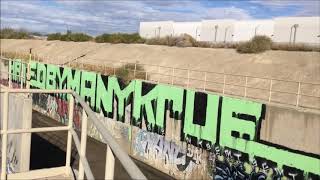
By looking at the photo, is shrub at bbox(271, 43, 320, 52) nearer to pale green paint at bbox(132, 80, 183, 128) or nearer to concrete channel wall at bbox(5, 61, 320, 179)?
concrete channel wall at bbox(5, 61, 320, 179)

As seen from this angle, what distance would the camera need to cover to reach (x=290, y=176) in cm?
1459

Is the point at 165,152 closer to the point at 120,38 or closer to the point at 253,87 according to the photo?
the point at 253,87

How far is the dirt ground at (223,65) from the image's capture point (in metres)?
24.1

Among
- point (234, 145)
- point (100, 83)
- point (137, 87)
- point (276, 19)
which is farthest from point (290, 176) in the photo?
point (276, 19)

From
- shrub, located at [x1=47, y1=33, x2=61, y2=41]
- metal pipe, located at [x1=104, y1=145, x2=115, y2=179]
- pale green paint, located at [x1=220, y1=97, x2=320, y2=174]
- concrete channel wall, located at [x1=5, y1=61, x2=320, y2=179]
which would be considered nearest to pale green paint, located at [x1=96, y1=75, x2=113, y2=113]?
concrete channel wall, located at [x1=5, y1=61, x2=320, y2=179]

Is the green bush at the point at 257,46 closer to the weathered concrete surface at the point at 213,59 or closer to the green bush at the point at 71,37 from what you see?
the weathered concrete surface at the point at 213,59

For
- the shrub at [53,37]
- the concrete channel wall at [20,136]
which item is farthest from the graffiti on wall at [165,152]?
the shrub at [53,37]

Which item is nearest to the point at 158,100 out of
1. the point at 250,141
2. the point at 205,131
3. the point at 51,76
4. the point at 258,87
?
the point at 205,131

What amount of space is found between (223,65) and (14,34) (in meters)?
66.1

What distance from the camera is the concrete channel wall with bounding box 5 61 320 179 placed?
14883 mm

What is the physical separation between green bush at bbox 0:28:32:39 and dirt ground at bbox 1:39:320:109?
39399mm

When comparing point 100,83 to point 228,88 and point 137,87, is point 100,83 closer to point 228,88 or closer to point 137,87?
point 137,87

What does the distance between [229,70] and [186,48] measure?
10949 mm

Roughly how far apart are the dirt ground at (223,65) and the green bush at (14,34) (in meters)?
39.4
